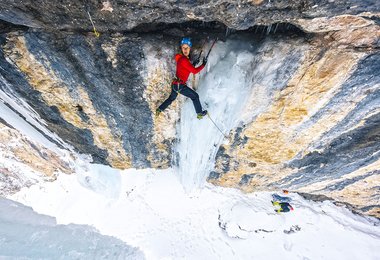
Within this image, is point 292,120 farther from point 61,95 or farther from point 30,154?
point 30,154

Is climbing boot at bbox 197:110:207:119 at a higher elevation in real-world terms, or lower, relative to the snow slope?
higher

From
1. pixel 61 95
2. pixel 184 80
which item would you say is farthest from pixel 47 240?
pixel 184 80

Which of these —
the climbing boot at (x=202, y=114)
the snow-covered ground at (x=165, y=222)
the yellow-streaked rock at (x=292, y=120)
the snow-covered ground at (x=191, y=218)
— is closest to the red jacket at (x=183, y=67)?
the climbing boot at (x=202, y=114)

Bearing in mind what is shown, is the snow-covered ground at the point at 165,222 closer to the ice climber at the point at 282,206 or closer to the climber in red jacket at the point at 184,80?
the ice climber at the point at 282,206

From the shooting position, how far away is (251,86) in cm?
405

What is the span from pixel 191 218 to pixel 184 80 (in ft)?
14.2

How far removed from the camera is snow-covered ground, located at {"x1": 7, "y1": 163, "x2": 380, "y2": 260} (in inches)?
267

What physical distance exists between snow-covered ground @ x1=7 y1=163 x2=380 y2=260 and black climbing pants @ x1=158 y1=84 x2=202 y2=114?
2896 millimetres

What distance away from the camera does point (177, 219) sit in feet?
22.8

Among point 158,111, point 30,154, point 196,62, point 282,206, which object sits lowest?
point 282,206

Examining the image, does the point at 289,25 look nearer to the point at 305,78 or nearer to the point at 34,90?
the point at 305,78

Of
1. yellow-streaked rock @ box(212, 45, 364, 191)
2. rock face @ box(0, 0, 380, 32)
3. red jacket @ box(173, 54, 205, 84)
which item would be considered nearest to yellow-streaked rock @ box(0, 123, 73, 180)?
rock face @ box(0, 0, 380, 32)

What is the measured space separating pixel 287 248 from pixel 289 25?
19.6ft

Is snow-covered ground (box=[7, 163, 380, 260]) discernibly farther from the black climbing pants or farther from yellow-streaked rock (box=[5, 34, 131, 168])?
the black climbing pants
